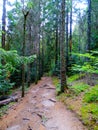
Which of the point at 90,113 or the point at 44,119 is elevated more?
the point at 90,113

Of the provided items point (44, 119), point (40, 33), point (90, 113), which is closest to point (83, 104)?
point (90, 113)

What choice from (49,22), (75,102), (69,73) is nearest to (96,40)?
(69,73)

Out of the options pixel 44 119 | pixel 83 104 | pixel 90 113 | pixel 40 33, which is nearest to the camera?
pixel 90 113

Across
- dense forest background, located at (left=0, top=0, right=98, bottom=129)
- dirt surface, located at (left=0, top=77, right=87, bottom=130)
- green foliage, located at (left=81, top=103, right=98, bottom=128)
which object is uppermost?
dense forest background, located at (left=0, top=0, right=98, bottom=129)

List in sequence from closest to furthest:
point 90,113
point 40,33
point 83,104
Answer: point 90,113 < point 83,104 < point 40,33

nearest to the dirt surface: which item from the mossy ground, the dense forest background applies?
the mossy ground

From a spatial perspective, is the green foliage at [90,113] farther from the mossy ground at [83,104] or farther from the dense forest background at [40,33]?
the dense forest background at [40,33]

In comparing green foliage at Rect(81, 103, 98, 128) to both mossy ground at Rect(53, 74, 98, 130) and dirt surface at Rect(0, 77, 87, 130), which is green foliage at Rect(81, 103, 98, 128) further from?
dirt surface at Rect(0, 77, 87, 130)

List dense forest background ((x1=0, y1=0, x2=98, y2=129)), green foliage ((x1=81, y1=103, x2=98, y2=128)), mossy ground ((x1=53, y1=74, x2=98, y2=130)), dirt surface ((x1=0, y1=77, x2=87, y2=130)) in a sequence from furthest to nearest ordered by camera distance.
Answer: dense forest background ((x1=0, y1=0, x2=98, y2=129)), dirt surface ((x1=0, y1=77, x2=87, y2=130)), mossy ground ((x1=53, y1=74, x2=98, y2=130)), green foliage ((x1=81, y1=103, x2=98, y2=128))

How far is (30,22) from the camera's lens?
917 inches

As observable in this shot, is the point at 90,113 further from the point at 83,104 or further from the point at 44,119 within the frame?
the point at 44,119

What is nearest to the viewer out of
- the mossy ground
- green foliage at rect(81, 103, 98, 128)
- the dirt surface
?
green foliage at rect(81, 103, 98, 128)

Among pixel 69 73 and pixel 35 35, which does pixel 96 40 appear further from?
pixel 35 35

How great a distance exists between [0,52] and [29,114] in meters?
3.73
